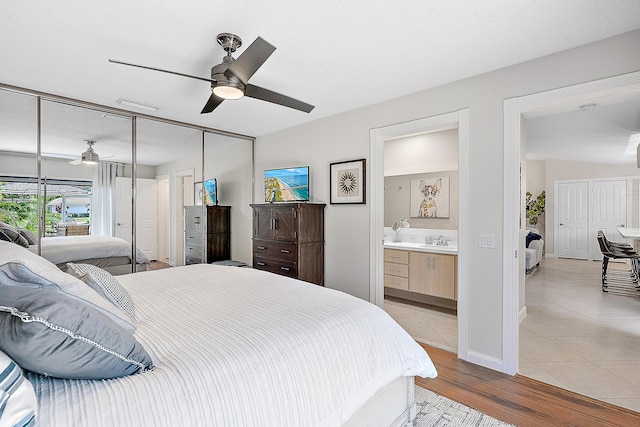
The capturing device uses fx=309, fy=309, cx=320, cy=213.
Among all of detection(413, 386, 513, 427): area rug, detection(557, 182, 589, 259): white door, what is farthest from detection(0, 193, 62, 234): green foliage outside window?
detection(557, 182, 589, 259): white door

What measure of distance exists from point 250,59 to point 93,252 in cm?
285

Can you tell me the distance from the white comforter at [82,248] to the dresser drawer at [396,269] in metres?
3.21

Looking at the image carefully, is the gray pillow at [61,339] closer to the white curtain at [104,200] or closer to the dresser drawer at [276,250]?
the dresser drawer at [276,250]

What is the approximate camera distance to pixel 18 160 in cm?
299

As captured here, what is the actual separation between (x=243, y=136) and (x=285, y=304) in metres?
3.78

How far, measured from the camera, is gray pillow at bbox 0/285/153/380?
83 centimetres

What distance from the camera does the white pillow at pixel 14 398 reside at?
0.68 meters

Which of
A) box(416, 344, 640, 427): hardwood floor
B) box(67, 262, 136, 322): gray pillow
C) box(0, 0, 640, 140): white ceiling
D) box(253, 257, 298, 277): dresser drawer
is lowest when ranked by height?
box(416, 344, 640, 427): hardwood floor

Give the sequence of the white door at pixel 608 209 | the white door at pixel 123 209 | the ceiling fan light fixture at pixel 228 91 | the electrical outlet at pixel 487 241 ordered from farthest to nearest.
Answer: the white door at pixel 608 209 < the white door at pixel 123 209 < the electrical outlet at pixel 487 241 < the ceiling fan light fixture at pixel 228 91

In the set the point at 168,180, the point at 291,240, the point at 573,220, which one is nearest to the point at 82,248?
the point at 168,180

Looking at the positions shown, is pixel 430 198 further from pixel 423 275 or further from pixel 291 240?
pixel 291 240

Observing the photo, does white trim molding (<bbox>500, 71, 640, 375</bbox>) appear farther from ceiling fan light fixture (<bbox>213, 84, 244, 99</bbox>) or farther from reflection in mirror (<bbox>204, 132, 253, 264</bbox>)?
reflection in mirror (<bbox>204, 132, 253, 264</bbox>)

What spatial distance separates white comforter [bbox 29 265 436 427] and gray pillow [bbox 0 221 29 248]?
192 cm

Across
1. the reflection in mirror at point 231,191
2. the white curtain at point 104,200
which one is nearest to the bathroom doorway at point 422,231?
the reflection in mirror at point 231,191
